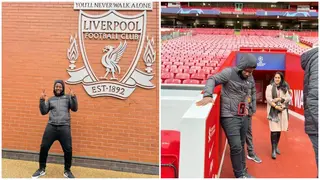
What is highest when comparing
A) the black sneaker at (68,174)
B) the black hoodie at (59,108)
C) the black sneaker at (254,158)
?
the black hoodie at (59,108)

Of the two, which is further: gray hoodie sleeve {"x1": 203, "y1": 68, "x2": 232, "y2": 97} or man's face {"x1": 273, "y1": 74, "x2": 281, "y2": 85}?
man's face {"x1": 273, "y1": 74, "x2": 281, "y2": 85}

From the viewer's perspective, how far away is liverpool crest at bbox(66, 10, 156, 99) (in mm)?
4352

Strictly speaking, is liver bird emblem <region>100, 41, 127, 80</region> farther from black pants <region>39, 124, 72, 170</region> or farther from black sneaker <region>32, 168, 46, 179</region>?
black sneaker <region>32, 168, 46, 179</region>

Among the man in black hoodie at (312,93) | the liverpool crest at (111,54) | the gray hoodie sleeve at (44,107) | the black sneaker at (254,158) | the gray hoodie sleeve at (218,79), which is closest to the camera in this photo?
the man in black hoodie at (312,93)

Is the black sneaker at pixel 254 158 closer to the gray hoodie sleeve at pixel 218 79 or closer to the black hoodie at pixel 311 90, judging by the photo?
the gray hoodie sleeve at pixel 218 79

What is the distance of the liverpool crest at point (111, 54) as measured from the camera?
171 inches

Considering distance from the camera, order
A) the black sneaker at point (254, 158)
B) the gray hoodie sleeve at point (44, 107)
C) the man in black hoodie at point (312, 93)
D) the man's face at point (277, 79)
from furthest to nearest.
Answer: the man's face at point (277, 79), the black sneaker at point (254, 158), the gray hoodie sleeve at point (44, 107), the man in black hoodie at point (312, 93)

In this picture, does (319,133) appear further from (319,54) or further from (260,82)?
(260,82)

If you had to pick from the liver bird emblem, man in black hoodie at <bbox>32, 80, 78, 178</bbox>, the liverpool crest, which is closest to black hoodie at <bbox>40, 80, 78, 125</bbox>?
man in black hoodie at <bbox>32, 80, 78, 178</bbox>

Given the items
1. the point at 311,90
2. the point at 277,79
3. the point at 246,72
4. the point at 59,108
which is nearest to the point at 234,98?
the point at 246,72

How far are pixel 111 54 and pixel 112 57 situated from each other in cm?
4

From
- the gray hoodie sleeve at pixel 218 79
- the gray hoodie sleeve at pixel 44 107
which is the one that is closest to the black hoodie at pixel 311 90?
the gray hoodie sleeve at pixel 218 79

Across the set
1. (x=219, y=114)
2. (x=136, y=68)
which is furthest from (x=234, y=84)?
(x=136, y=68)

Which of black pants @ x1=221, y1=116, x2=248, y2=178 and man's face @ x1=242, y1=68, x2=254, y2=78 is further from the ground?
man's face @ x1=242, y1=68, x2=254, y2=78
